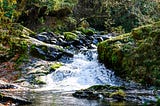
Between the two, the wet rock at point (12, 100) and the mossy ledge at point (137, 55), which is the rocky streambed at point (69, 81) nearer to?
the wet rock at point (12, 100)

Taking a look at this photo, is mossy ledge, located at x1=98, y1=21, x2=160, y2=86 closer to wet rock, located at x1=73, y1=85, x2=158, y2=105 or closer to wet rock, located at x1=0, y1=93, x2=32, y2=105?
wet rock, located at x1=73, y1=85, x2=158, y2=105

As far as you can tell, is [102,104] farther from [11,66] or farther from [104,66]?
[11,66]

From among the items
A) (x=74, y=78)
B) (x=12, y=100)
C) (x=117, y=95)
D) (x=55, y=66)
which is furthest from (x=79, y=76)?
(x=12, y=100)

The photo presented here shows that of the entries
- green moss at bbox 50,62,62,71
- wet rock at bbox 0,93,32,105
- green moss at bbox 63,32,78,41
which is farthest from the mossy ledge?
green moss at bbox 63,32,78,41

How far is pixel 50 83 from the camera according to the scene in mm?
19812

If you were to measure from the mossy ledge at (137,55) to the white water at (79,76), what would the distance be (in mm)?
578

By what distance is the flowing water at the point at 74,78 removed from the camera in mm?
15142

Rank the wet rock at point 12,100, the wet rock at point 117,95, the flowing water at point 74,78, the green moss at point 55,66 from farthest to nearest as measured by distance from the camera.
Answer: the green moss at point 55,66 < the flowing water at point 74,78 < the wet rock at point 117,95 < the wet rock at point 12,100

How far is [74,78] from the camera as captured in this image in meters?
20.3

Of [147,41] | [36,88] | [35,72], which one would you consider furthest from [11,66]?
[147,41]

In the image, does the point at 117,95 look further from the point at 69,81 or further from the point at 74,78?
the point at 74,78

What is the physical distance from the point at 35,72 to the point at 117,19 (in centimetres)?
2055

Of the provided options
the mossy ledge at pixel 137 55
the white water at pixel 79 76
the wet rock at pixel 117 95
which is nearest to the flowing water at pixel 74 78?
the white water at pixel 79 76

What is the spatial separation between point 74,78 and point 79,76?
0.37 metres
